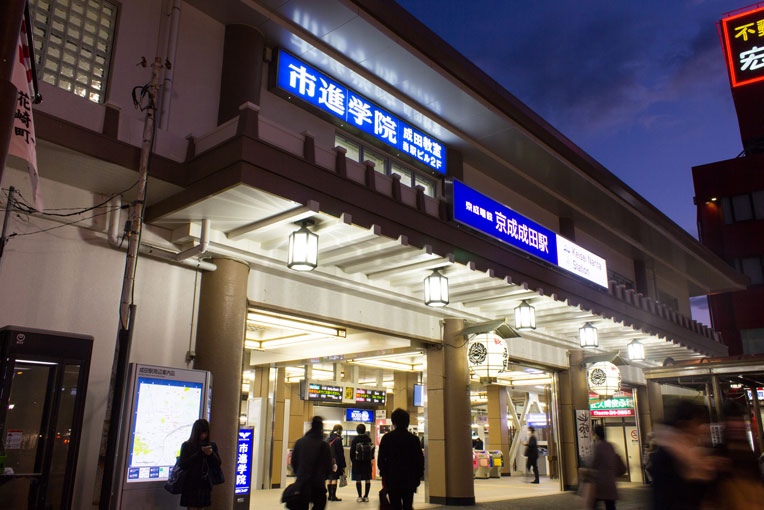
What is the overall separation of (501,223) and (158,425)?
7.79 m

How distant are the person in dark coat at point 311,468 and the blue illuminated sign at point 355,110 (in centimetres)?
679

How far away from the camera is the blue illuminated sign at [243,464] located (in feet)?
38.1

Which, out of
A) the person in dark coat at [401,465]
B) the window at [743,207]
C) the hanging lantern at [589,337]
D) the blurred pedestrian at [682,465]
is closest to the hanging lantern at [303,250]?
the person in dark coat at [401,465]

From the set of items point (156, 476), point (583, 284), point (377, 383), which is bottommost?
point (156, 476)

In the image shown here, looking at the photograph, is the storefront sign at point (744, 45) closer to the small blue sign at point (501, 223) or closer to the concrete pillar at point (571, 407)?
the concrete pillar at point (571, 407)

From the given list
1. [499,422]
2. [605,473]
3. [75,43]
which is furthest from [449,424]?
[499,422]

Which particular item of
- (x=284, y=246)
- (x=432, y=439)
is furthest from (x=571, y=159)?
(x=284, y=246)

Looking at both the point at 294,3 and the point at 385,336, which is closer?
the point at 294,3

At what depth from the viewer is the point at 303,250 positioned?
9.27 metres

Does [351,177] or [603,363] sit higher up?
[351,177]

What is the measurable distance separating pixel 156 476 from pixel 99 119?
4.91 metres

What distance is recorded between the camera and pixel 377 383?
29391mm

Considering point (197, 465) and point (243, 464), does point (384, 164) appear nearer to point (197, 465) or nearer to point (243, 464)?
point (243, 464)

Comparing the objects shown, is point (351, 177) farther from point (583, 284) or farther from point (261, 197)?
point (583, 284)
